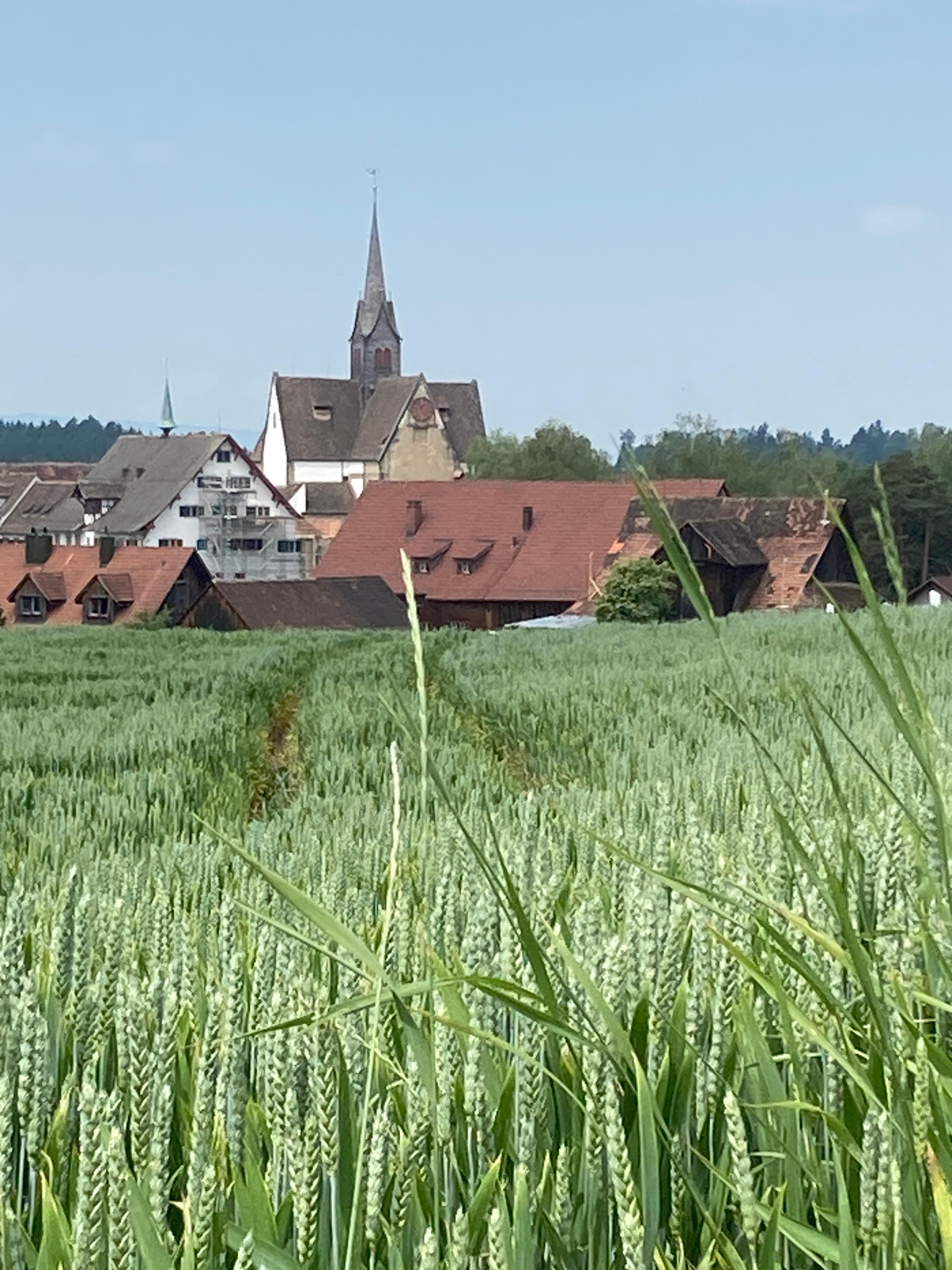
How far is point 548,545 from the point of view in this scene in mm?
Result: 53250

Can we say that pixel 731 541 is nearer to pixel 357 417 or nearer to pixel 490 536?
pixel 490 536

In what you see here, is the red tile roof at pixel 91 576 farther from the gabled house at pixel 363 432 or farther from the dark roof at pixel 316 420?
the dark roof at pixel 316 420

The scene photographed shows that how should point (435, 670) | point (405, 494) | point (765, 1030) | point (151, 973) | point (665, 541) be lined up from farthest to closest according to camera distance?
point (405, 494) < point (435, 670) < point (151, 973) < point (765, 1030) < point (665, 541)

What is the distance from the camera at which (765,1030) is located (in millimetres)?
1790

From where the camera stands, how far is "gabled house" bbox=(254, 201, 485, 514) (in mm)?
90812

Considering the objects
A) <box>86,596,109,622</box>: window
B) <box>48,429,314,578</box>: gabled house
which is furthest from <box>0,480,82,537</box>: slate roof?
<box>86,596,109,622</box>: window

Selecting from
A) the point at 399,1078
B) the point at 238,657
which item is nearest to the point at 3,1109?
the point at 399,1078

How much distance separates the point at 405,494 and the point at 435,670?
38.1 m

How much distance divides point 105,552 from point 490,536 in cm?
1234

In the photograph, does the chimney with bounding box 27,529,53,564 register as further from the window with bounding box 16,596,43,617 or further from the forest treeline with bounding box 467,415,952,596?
the forest treeline with bounding box 467,415,952,596

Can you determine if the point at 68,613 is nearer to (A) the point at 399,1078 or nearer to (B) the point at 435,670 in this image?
(B) the point at 435,670

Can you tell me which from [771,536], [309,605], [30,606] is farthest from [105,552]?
[771,536]

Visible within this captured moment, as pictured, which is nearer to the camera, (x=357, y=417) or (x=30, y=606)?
(x=30, y=606)

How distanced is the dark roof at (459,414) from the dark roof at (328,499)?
6878mm
